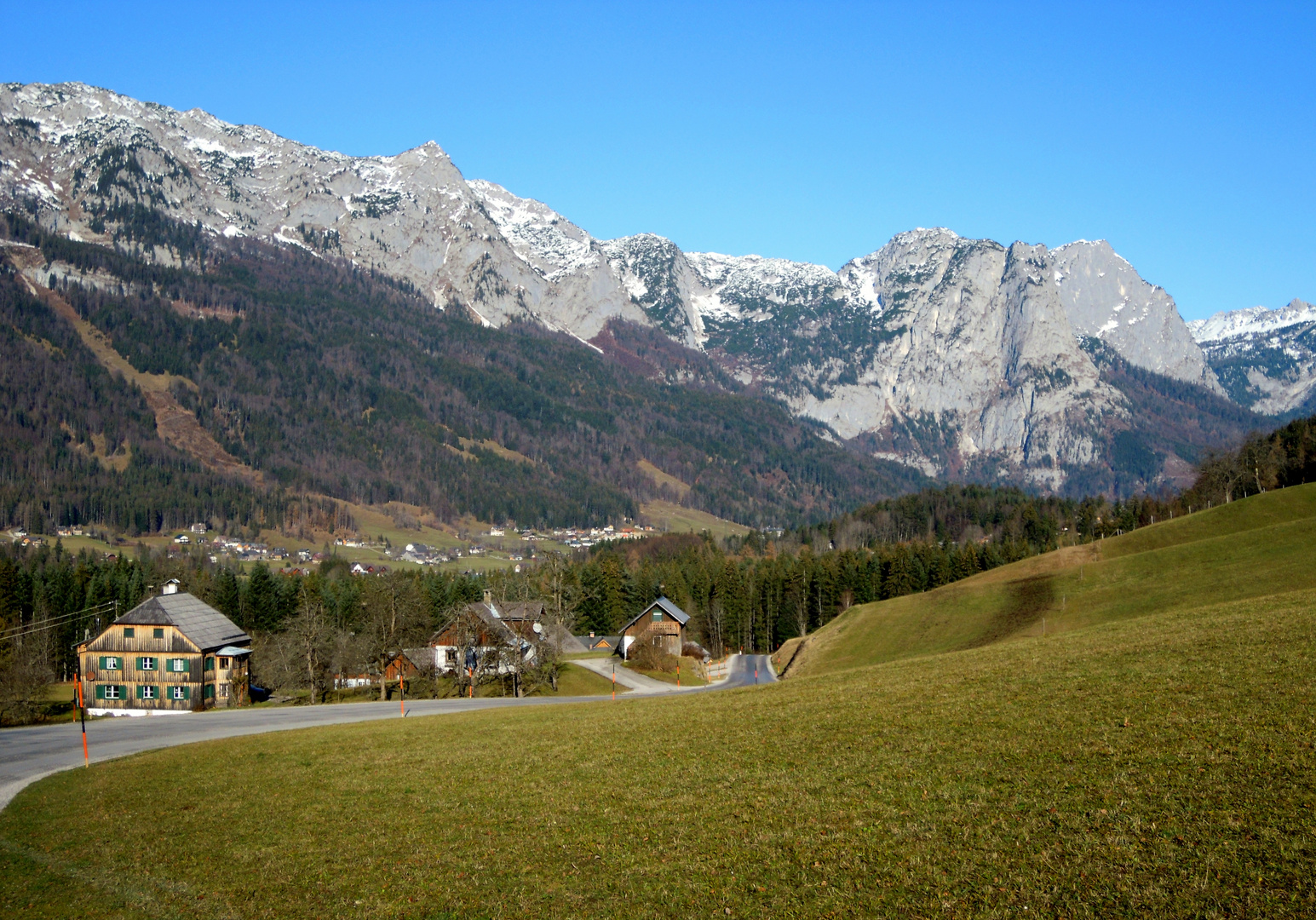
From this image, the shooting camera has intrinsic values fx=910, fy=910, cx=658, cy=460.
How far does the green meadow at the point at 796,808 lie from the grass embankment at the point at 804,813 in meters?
0.08

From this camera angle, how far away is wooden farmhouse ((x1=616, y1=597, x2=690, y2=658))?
117m

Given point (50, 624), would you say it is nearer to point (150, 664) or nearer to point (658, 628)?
point (150, 664)

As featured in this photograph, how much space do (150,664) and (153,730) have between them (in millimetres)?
36721

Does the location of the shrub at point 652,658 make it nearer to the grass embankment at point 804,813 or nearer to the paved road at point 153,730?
the paved road at point 153,730

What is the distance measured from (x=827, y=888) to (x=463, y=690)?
68454mm

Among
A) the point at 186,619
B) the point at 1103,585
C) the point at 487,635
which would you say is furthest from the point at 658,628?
the point at 1103,585

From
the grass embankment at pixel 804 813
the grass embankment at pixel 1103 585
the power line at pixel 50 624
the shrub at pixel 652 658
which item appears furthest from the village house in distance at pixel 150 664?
the grass embankment at pixel 804 813

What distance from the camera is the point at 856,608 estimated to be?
100500 millimetres

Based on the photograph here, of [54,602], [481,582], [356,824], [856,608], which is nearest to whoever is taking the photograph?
[356,824]

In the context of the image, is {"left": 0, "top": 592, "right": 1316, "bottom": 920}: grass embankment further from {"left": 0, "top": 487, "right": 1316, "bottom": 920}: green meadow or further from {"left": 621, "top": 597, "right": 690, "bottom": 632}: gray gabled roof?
{"left": 621, "top": 597, "right": 690, "bottom": 632}: gray gabled roof

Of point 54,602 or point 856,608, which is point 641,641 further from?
point 54,602

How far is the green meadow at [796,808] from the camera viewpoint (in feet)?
46.5

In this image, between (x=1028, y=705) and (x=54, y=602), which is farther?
(x=54, y=602)

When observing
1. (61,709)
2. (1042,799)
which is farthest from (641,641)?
A: (1042,799)
